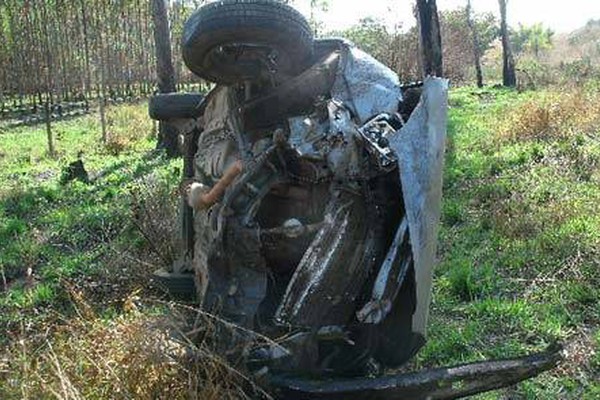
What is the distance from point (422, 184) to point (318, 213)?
48 cm

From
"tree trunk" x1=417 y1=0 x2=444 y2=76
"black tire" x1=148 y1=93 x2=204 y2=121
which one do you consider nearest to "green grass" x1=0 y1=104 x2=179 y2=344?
"black tire" x1=148 y1=93 x2=204 y2=121

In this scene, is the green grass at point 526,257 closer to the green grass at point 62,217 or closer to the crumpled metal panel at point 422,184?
the crumpled metal panel at point 422,184

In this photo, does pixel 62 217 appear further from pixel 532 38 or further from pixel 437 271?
pixel 532 38

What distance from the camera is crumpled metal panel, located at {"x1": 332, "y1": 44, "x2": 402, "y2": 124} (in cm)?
335

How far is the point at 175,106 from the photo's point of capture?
441 centimetres

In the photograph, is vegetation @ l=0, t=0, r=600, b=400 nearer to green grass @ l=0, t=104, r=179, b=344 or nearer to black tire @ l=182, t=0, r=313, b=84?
green grass @ l=0, t=104, r=179, b=344

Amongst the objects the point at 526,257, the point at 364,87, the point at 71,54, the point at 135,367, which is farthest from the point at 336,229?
the point at 71,54

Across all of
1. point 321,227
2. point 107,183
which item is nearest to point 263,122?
point 321,227

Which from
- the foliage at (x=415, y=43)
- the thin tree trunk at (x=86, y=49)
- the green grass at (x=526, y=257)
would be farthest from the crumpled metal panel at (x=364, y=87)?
the thin tree trunk at (x=86, y=49)

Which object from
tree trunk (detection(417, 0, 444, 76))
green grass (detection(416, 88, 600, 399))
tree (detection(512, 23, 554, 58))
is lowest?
green grass (detection(416, 88, 600, 399))

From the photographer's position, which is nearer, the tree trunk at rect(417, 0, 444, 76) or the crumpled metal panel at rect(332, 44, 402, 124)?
the crumpled metal panel at rect(332, 44, 402, 124)

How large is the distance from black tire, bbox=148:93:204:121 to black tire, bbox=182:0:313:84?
2.35 feet

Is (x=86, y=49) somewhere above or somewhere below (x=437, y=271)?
above

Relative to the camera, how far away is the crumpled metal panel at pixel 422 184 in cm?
301
